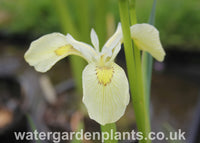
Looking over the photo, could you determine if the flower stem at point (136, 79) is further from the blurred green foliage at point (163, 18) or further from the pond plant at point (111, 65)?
the blurred green foliage at point (163, 18)

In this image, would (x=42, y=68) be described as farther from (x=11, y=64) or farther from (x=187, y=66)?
(x=11, y=64)

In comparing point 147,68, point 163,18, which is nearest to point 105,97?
point 147,68

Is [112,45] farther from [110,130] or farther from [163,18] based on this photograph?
[163,18]

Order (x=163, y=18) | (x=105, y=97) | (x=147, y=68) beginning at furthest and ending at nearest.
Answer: (x=163, y=18), (x=147, y=68), (x=105, y=97)

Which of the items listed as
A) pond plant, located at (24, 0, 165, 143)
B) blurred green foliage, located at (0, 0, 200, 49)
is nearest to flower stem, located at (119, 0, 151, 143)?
pond plant, located at (24, 0, 165, 143)

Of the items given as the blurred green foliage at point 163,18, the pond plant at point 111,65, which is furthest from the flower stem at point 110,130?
the blurred green foliage at point 163,18

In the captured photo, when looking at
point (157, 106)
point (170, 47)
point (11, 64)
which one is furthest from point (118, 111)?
point (11, 64)
